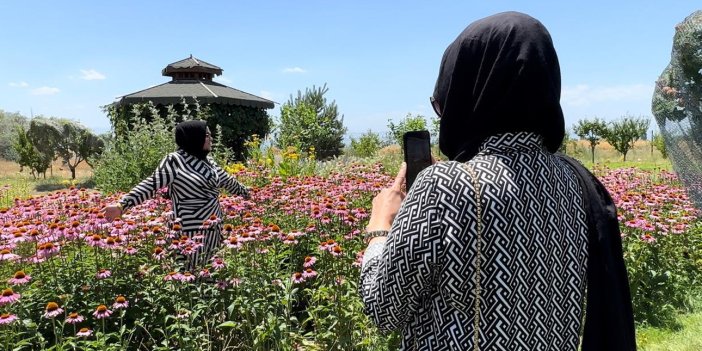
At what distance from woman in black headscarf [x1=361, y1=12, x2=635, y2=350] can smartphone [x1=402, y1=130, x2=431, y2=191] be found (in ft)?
0.40

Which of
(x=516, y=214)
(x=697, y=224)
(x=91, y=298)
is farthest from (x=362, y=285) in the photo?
(x=697, y=224)

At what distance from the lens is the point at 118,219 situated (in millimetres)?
3197

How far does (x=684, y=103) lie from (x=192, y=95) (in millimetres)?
13444

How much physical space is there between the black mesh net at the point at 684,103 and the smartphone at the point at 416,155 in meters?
2.93

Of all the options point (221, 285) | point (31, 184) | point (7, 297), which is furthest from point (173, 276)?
point (31, 184)

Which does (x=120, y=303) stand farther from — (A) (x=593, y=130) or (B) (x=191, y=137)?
(A) (x=593, y=130)

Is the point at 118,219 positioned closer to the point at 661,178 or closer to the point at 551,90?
the point at 551,90

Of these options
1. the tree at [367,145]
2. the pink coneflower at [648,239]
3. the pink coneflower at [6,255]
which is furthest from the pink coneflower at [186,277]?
the tree at [367,145]

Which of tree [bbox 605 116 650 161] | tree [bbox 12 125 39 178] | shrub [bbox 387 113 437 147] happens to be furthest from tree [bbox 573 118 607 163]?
tree [bbox 12 125 39 178]

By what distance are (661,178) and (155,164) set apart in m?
7.70

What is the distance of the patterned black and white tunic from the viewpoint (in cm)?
101

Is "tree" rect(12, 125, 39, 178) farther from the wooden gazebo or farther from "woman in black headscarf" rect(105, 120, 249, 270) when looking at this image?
"woman in black headscarf" rect(105, 120, 249, 270)

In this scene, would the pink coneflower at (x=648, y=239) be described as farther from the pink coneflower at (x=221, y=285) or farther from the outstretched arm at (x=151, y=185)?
the outstretched arm at (x=151, y=185)

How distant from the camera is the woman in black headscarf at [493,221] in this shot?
1008mm
